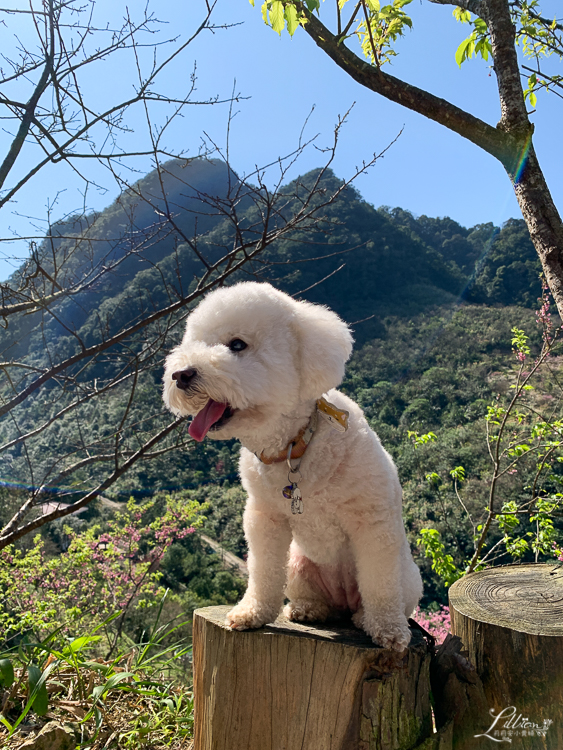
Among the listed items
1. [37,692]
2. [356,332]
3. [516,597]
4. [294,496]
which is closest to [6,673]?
[37,692]

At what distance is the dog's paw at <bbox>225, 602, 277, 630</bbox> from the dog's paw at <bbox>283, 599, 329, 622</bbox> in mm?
169

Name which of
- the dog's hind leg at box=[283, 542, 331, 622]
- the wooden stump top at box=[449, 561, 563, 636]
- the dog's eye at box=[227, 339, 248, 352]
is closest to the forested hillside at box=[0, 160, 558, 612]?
the dog's eye at box=[227, 339, 248, 352]

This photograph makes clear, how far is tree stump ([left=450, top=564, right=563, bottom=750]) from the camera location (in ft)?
4.88

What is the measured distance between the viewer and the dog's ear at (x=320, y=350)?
145 cm

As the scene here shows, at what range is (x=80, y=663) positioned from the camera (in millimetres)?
2170

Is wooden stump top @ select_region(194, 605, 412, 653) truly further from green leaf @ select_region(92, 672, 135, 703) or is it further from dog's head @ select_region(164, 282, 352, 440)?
dog's head @ select_region(164, 282, 352, 440)

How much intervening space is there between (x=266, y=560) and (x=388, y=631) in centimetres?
47

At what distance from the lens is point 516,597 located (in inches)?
73.1

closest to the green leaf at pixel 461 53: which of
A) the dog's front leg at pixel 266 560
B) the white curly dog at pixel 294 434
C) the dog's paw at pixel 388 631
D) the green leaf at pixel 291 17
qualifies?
the green leaf at pixel 291 17

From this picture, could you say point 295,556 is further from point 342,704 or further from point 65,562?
point 65,562

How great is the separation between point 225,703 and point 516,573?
4.67 ft

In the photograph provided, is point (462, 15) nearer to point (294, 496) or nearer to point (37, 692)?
point (294, 496)

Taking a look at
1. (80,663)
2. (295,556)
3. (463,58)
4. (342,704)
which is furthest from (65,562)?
(463,58)

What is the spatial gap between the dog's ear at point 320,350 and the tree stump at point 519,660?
3.47ft
